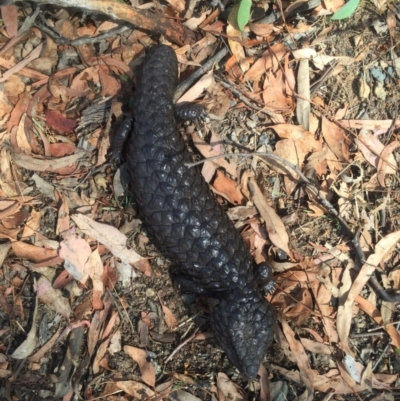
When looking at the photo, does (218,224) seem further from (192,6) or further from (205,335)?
(192,6)

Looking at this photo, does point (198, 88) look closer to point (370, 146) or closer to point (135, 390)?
point (370, 146)

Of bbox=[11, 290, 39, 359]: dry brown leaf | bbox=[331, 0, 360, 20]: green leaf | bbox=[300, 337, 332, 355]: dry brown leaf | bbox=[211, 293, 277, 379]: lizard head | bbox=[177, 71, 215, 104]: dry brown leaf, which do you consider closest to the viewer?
bbox=[211, 293, 277, 379]: lizard head

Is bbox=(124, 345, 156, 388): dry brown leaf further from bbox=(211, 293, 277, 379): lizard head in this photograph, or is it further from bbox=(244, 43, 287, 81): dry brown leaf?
bbox=(244, 43, 287, 81): dry brown leaf

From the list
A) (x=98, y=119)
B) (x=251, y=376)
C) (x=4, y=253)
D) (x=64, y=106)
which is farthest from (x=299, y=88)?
(x=4, y=253)

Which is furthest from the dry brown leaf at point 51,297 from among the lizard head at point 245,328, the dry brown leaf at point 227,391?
the dry brown leaf at point 227,391

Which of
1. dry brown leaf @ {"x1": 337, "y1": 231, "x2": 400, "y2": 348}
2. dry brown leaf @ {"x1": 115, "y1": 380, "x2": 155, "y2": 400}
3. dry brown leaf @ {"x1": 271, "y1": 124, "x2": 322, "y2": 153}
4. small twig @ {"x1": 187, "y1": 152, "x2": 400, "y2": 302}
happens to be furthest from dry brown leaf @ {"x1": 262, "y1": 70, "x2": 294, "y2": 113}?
dry brown leaf @ {"x1": 115, "y1": 380, "x2": 155, "y2": 400}

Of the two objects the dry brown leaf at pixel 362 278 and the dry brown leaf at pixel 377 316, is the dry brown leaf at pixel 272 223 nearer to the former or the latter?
the dry brown leaf at pixel 362 278

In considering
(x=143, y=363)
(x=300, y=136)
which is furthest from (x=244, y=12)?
(x=143, y=363)
